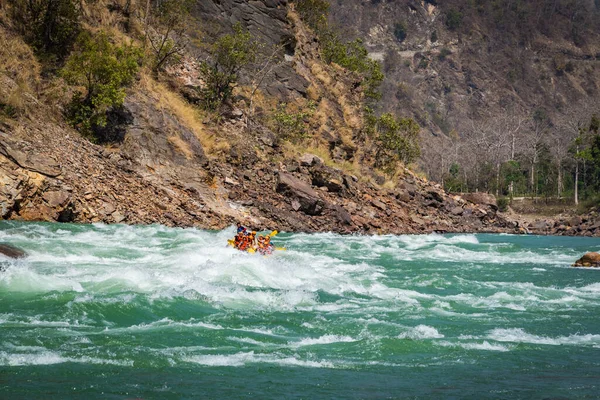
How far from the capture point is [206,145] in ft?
99.9

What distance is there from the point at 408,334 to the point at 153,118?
20488 mm

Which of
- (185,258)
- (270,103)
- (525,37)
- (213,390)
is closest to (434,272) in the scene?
(185,258)

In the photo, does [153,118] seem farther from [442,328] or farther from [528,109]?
[528,109]

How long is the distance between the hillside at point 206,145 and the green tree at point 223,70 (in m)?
0.49

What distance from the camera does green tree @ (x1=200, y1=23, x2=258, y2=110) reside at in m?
34.2

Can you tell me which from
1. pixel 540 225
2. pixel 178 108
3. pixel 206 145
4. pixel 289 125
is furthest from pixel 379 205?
pixel 540 225

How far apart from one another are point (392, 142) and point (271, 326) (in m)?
34.8

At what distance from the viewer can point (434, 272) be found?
18.5 m

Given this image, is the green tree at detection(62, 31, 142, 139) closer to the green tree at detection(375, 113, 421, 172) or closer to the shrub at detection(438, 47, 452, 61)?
the green tree at detection(375, 113, 421, 172)

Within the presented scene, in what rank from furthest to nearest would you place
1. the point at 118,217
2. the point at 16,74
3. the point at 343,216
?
1. the point at 343,216
2. the point at 16,74
3. the point at 118,217

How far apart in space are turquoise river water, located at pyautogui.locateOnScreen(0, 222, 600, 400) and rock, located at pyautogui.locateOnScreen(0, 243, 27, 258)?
0.36m

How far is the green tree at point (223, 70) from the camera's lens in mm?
34188

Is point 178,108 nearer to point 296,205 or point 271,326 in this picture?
point 296,205

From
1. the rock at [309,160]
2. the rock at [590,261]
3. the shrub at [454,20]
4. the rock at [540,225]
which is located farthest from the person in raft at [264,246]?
the shrub at [454,20]
